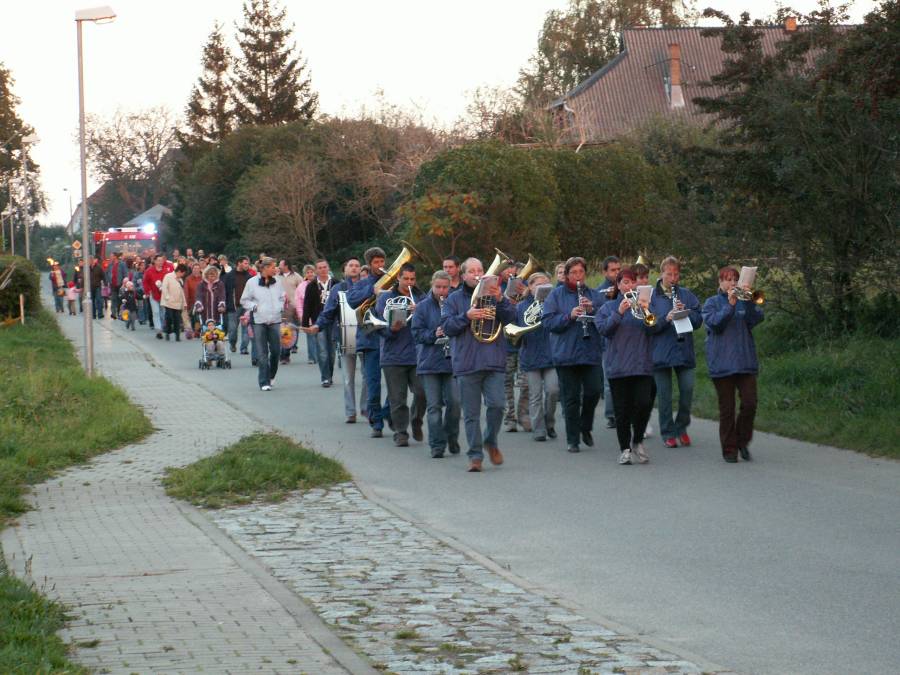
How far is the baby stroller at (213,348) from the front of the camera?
24.7m

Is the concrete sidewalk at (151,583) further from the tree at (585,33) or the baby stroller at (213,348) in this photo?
the tree at (585,33)

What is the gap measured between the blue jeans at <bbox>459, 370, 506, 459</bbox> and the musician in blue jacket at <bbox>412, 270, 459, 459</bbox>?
1.95 feet

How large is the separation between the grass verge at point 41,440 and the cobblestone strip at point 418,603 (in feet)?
4.41

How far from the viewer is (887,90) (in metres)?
15.3

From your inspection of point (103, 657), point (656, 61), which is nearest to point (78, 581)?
point (103, 657)

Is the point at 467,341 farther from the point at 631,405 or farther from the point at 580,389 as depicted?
the point at 580,389

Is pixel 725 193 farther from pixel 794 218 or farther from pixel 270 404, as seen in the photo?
pixel 270 404

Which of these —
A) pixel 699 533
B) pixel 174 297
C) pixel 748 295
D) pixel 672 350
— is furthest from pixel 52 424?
pixel 174 297

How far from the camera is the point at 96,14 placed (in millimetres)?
21203

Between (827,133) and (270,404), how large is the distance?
25.0 ft

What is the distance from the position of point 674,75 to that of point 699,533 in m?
61.6

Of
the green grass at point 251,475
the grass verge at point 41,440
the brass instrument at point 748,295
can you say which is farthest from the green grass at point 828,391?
the grass verge at point 41,440

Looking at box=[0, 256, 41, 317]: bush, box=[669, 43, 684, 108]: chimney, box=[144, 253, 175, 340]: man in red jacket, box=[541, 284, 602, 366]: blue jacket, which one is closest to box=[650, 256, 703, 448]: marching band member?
box=[541, 284, 602, 366]: blue jacket

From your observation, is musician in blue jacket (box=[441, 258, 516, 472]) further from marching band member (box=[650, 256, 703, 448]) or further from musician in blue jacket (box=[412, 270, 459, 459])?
marching band member (box=[650, 256, 703, 448])
